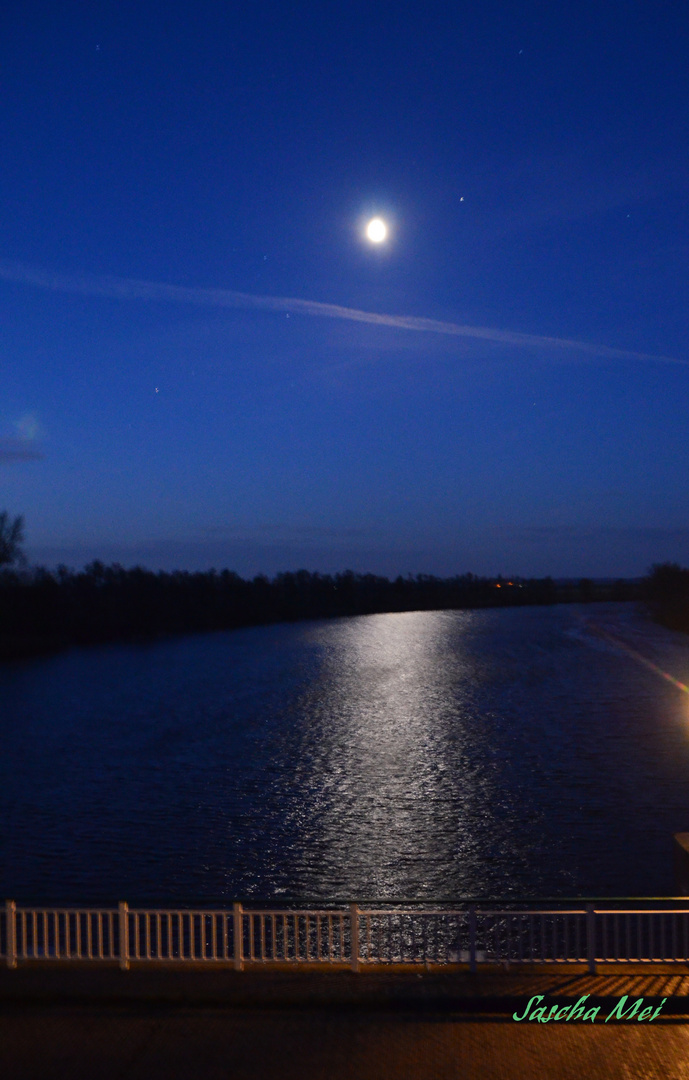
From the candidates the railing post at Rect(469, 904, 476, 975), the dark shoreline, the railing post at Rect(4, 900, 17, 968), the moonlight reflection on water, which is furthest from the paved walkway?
the dark shoreline

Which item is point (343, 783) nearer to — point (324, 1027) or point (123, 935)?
point (123, 935)

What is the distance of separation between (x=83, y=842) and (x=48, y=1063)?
59.0ft

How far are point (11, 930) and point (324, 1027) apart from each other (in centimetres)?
393

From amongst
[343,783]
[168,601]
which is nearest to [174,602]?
[168,601]

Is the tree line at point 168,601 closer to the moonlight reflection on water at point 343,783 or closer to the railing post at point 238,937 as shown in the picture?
the moonlight reflection on water at point 343,783

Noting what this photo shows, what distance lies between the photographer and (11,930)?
9.40 metres

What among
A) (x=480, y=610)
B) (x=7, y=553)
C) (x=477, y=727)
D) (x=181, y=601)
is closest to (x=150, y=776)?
(x=477, y=727)

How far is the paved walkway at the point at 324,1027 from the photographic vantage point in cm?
750

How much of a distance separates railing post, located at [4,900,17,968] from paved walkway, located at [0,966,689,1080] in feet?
1.31

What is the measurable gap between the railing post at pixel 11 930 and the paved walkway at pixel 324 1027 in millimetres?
399

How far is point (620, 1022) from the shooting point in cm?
836

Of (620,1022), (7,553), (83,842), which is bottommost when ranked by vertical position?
(83,842)

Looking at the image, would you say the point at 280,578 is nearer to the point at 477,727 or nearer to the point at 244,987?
the point at 477,727

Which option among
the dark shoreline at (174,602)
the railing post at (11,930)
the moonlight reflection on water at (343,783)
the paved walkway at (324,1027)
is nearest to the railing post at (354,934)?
the paved walkway at (324,1027)
